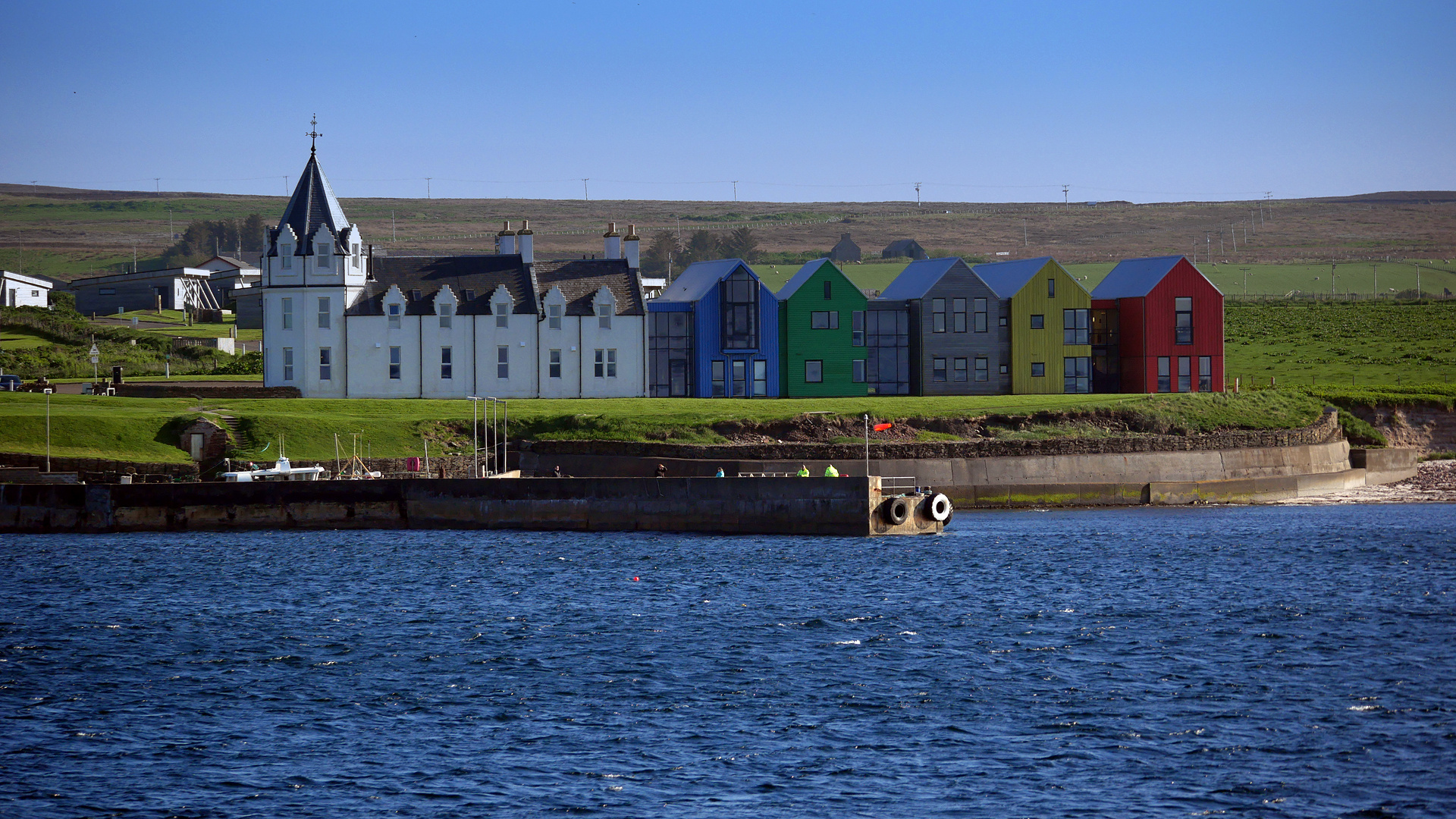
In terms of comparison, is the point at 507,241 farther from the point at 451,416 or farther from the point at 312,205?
the point at 451,416

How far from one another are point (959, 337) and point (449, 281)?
95.6ft

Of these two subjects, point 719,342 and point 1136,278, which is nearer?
point 719,342

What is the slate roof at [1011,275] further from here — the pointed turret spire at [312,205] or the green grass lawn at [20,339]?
the green grass lawn at [20,339]

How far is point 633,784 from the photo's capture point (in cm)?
2414

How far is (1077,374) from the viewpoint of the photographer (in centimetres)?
8538

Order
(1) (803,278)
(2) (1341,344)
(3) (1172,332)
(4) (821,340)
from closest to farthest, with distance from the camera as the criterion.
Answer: (4) (821,340)
(1) (803,278)
(3) (1172,332)
(2) (1341,344)

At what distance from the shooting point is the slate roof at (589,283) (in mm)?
81938

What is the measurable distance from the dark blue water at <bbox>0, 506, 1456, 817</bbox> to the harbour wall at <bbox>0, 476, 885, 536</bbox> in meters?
3.35

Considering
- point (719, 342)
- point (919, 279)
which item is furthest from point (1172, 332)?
point (719, 342)

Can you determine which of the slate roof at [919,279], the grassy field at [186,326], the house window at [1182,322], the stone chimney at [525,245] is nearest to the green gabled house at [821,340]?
the slate roof at [919,279]

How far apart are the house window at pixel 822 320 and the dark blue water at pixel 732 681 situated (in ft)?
102

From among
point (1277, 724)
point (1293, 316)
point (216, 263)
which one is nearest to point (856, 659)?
point (1277, 724)

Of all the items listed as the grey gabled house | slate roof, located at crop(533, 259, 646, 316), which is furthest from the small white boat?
the grey gabled house

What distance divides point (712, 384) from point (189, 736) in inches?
2232
